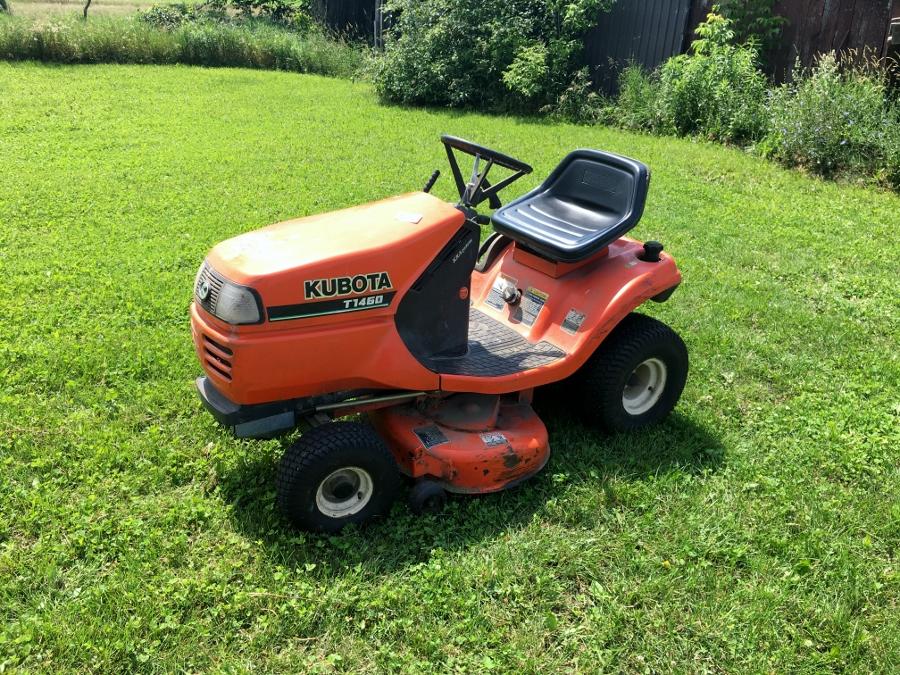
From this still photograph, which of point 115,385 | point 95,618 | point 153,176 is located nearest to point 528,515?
point 95,618

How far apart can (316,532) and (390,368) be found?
0.70m

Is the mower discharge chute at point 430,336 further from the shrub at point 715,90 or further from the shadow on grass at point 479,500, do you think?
the shrub at point 715,90

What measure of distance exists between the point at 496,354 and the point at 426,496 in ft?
2.54

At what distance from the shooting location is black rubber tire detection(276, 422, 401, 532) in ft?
9.29

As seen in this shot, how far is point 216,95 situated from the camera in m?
11.5

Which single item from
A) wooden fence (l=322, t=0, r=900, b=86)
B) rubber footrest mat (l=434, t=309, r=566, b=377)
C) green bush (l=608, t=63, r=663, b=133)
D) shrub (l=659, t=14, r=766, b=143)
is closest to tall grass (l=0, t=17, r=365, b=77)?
wooden fence (l=322, t=0, r=900, b=86)

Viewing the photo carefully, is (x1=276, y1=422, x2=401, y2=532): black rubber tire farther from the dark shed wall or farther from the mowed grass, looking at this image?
the dark shed wall

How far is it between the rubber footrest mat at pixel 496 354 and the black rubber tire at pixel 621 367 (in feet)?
0.83

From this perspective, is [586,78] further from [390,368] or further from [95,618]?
[95,618]

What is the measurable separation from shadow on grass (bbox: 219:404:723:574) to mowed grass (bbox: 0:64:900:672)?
1 cm

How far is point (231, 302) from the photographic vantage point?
2707mm

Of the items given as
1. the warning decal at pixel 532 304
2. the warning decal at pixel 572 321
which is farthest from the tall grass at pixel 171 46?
the warning decal at pixel 572 321

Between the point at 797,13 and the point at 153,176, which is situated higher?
the point at 797,13

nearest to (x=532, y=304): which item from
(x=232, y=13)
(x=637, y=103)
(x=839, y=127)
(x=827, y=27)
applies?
(x=839, y=127)
